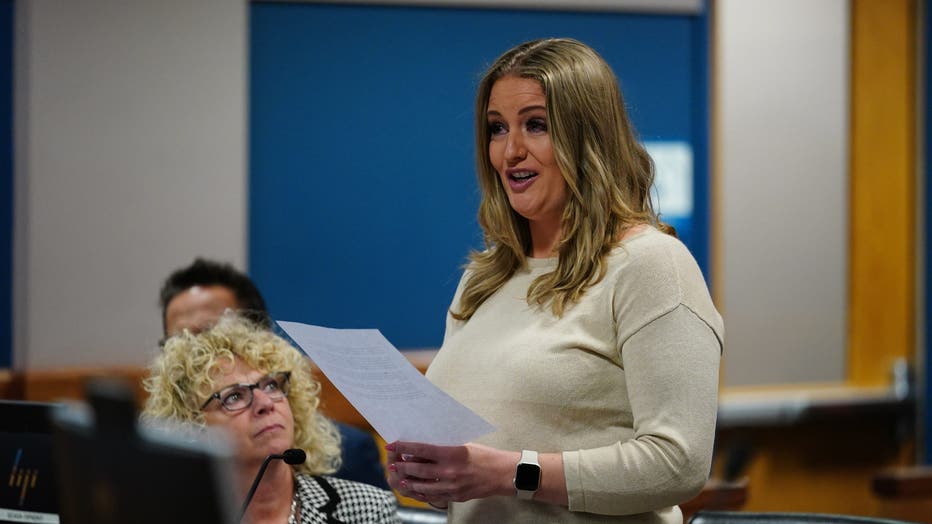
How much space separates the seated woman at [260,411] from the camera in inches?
79.9

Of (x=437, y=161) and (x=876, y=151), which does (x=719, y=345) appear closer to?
(x=437, y=161)

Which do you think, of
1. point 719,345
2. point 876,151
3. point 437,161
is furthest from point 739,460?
point 876,151

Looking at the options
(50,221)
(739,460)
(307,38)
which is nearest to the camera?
(739,460)

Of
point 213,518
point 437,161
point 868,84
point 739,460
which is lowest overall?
point 739,460

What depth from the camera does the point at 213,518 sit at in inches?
30.2

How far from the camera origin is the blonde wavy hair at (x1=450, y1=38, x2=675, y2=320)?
1.65m

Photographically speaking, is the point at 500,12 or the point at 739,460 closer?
the point at 739,460

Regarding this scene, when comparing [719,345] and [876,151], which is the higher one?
[876,151]

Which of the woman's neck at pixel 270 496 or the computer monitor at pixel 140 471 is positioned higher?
the computer monitor at pixel 140 471

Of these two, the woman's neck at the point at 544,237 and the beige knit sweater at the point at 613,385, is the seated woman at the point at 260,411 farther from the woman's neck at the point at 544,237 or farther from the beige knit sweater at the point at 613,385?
the woman's neck at the point at 544,237

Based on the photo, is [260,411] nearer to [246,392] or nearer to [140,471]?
[246,392]

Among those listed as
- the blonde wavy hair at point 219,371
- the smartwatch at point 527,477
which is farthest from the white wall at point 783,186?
the smartwatch at point 527,477

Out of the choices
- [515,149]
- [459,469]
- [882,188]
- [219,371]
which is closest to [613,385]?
[459,469]

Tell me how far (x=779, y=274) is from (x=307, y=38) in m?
2.08
